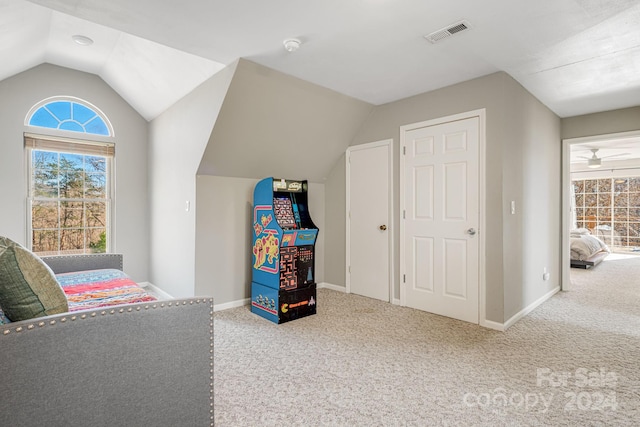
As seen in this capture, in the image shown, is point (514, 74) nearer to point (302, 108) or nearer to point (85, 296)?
point (302, 108)

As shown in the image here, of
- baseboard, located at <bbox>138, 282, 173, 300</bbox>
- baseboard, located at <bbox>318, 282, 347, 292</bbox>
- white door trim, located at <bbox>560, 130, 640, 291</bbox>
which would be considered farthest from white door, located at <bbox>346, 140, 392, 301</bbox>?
white door trim, located at <bbox>560, 130, 640, 291</bbox>

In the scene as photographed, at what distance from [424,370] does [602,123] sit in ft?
13.9

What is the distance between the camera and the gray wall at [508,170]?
3139mm

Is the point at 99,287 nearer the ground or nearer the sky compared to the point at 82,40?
nearer the ground

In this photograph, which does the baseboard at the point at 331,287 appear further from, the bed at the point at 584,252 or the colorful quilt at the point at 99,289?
the bed at the point at 584,252

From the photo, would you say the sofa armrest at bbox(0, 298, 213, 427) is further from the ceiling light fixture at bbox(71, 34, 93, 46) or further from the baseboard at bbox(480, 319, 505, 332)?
the ceiling light fixture at bbox(71, 34, 93, 46)

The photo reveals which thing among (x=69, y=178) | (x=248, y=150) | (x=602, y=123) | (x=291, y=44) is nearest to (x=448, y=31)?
(x=291, y=44)

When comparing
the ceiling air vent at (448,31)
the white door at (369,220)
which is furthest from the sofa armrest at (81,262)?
the ceiling air vent at (448,31)

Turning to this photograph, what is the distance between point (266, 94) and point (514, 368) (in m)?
3.18

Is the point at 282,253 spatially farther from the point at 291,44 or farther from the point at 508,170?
the point at 508,170

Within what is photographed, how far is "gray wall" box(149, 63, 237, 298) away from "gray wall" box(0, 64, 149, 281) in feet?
0.68

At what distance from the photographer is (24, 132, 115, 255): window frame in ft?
13.3

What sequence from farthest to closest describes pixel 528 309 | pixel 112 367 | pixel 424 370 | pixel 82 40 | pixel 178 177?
pixel 178 177
pixel 528 309
pixel 82 40
pixel 424 370
pixel 112 367

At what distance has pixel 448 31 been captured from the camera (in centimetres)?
244
